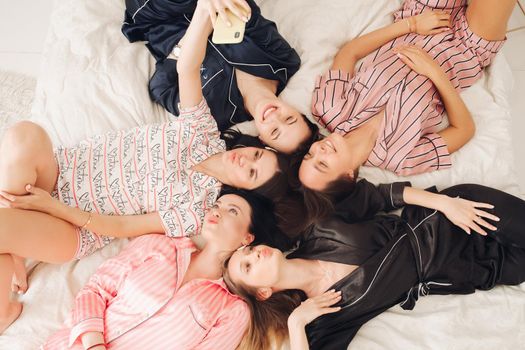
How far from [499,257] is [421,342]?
12.9 inches

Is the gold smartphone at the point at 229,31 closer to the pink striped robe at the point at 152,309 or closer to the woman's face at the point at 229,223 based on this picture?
the woman's face at the point at 229,223

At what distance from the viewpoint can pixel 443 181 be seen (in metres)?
1.38

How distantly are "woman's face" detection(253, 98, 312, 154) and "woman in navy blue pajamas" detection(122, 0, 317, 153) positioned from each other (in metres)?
0.06

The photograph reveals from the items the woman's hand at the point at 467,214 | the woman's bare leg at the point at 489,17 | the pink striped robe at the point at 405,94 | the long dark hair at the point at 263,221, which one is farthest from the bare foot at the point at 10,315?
the woman's bare leg at the point at 489,17

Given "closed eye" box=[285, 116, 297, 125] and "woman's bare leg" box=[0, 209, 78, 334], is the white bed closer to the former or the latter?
"woman's bare leg" box=[0, 209, 78, 334]

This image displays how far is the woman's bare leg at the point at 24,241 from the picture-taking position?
1.07 m

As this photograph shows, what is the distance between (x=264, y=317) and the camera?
1.19m

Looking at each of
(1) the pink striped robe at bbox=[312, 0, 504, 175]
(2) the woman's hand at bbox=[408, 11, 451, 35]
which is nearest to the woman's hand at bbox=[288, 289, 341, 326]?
(1) the pink striped robe at bbox=[312, 0, 504, 175]

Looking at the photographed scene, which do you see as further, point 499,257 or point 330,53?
point 330,53

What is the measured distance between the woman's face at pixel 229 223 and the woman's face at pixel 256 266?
7cm

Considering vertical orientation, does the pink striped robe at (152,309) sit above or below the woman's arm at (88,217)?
below

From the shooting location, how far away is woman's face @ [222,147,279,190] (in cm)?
128

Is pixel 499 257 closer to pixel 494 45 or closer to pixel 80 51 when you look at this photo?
pixel 494 45

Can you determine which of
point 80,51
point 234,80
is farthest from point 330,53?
point 80,51
